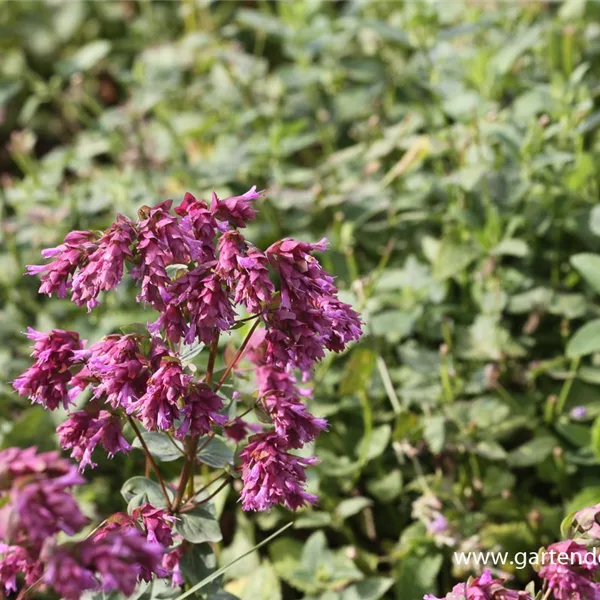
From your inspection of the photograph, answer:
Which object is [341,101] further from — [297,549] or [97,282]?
[97,282]

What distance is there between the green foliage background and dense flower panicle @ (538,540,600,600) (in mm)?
725

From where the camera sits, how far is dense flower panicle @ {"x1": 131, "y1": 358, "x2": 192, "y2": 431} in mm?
1501

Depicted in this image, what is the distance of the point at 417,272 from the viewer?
2.76m

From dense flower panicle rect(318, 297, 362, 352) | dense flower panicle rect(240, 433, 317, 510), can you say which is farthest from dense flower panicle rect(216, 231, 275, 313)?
dense flower panicle rect(240, 433, 317, 510)

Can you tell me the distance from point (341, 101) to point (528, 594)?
2652 millimetres

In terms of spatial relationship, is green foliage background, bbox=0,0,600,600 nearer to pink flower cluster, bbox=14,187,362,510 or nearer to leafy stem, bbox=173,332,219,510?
leafy stem, bbox=173,332,219,510

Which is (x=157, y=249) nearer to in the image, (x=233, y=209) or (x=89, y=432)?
(x=233, y=209)

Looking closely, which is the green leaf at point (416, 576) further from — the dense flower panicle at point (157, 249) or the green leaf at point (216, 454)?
the dense flower panicle at point (157, 249)

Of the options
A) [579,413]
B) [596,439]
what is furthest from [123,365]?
[579,413]

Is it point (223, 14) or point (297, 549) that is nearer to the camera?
point (297, 549)

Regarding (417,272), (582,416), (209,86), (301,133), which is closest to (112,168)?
(209,86)

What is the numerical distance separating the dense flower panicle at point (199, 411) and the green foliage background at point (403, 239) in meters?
0.83

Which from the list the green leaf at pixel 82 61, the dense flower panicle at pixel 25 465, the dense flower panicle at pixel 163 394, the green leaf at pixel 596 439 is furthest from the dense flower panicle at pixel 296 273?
the green leaf at pixel 82 61

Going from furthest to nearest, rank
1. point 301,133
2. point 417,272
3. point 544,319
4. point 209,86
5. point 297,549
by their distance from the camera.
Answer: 1. point 209,86
2. point 301,133
3. point 544,319
4. point 417,272
5. point 297,549
